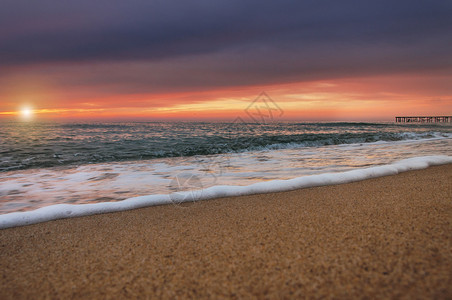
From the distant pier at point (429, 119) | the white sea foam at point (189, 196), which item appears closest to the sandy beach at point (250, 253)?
the white sea foam at point (189, 196)

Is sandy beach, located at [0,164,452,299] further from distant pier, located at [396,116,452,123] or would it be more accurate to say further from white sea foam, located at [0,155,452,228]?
distant pier, located at [396,116,452,123]

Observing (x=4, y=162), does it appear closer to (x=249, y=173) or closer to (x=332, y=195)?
(x=249, y=173)

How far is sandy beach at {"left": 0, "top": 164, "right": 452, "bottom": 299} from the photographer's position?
3.85 feet

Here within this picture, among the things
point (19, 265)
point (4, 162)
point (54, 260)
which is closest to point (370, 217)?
point (54, 260)

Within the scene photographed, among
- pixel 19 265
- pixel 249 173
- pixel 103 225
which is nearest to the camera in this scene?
pixel 19 265

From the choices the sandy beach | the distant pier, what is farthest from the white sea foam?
the distant pier

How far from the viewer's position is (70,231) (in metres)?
2.25

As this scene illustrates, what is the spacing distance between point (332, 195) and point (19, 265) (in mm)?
2689

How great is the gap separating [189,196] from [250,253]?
185cm

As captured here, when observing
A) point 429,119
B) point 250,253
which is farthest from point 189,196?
point 429,119

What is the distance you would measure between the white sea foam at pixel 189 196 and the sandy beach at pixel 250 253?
25cm

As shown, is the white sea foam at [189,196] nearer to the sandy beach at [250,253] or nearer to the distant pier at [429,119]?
the sandy beach at [250,253]

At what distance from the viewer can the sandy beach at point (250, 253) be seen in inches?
46.2

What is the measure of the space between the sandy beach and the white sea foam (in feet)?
0.83
